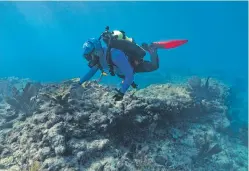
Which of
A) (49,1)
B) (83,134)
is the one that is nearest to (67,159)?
(83,134)

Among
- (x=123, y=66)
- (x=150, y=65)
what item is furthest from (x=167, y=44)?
(x=123, y=66)

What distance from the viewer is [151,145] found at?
19.5ft

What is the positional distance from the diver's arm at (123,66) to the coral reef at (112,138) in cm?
73

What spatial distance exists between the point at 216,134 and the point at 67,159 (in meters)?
5.07

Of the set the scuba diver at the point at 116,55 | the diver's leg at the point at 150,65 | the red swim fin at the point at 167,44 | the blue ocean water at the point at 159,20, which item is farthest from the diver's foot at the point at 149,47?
the blue ocean water at the point at 159,20

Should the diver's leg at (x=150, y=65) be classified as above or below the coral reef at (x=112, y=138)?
above

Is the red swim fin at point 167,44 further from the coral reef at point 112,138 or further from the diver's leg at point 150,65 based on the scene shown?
the coral reef at point 112,138

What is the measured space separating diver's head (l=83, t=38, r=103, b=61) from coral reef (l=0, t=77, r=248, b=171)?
1177 millimetres

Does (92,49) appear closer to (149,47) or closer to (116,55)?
(116,55)

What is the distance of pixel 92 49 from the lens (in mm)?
5469

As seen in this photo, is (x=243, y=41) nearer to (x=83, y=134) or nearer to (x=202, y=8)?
(x=202, y=8)

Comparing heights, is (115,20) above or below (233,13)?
above

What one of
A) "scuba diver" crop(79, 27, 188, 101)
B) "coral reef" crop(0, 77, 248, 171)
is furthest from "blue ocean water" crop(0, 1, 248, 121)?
"scuba diver" crop(79, 27, 188, 101)

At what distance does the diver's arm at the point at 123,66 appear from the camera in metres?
5.43
